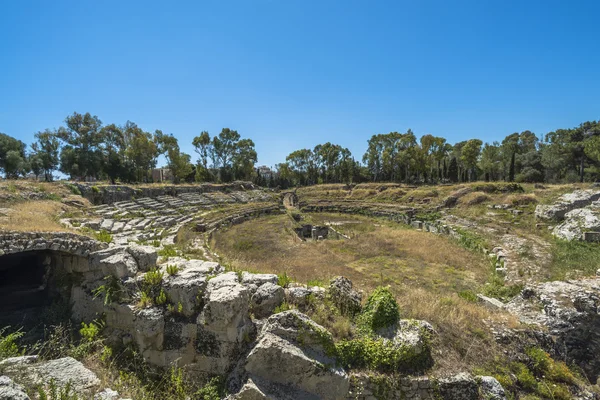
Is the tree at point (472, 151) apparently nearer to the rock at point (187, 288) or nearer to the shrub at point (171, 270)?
the rock at point (187, 288)

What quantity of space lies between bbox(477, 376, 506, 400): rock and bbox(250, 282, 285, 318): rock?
419 centimetres

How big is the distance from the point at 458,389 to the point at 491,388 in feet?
1.98

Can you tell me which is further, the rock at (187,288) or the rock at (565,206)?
the rock at (565,206)

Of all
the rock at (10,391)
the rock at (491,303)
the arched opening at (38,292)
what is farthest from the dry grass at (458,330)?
the arched opening at (38,292)

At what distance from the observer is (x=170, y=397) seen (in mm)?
4680

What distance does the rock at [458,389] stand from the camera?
15.8ft

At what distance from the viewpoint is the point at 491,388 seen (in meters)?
4.80

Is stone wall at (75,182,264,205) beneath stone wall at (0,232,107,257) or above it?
above

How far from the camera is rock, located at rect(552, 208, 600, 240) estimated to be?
608 inches

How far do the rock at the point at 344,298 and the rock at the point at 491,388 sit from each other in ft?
8.43

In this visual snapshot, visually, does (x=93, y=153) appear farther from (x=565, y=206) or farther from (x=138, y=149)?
(x=565, y=206)

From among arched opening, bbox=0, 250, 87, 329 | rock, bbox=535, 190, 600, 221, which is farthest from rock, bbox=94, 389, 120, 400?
rock, bbox=535, 190, 600, 221

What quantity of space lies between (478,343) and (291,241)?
15743mm

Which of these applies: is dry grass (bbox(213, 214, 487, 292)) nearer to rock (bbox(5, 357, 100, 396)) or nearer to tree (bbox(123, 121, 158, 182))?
rock (bbox(5, 357, 100, 396))
